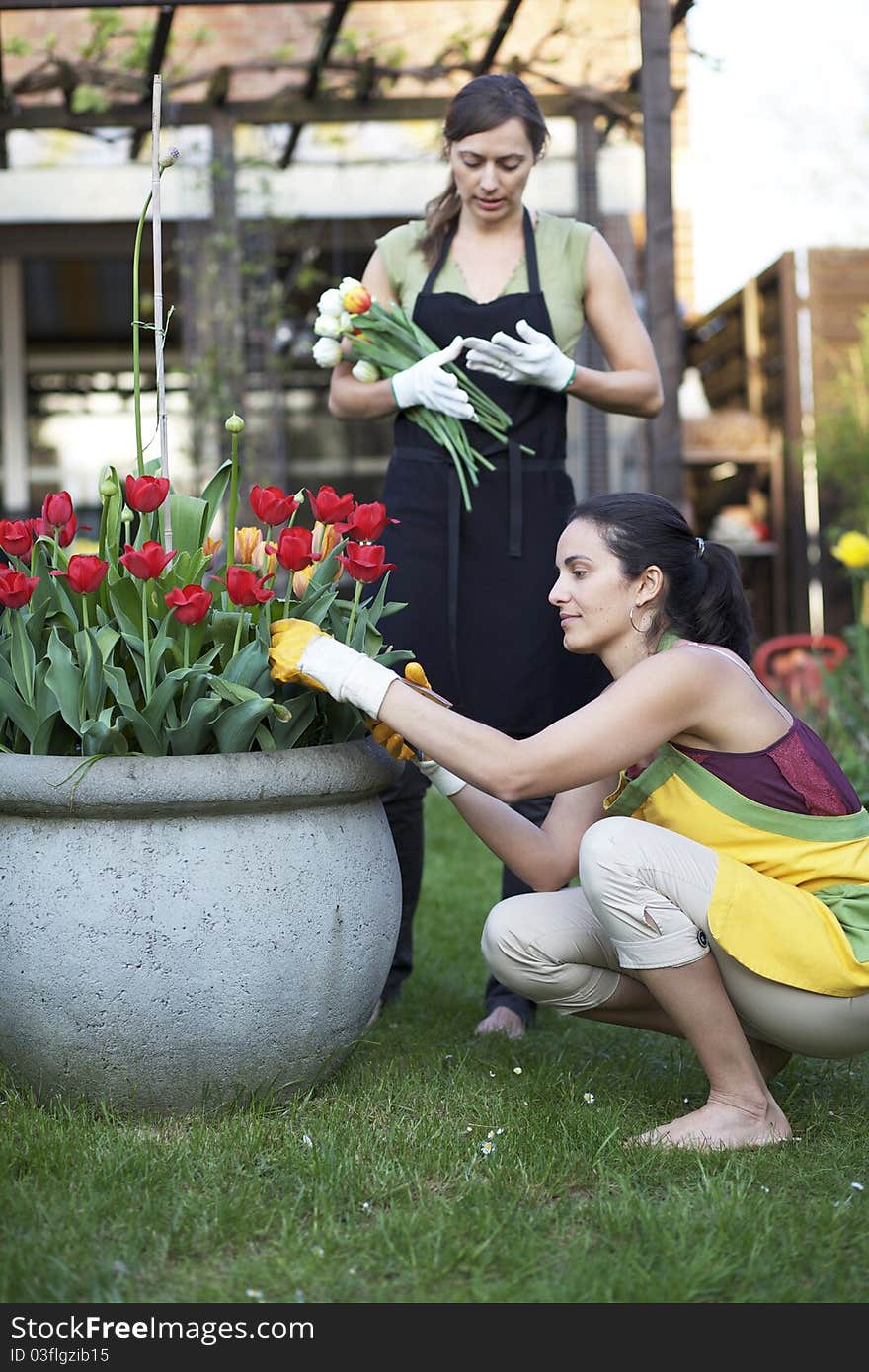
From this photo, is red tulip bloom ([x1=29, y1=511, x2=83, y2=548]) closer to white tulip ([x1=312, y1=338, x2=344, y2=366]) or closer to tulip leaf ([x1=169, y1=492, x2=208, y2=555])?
tulip leaf ([x1=169, y1=492, x2=208, y2=555])

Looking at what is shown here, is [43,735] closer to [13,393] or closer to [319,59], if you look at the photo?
[319,59]

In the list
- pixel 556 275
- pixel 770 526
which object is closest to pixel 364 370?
pixel 556 275

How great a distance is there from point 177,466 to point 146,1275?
6474 millimetres

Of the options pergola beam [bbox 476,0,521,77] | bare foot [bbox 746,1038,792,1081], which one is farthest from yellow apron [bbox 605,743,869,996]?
pergola beam [bbox 476,0,521,77]

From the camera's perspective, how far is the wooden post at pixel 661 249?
362cm

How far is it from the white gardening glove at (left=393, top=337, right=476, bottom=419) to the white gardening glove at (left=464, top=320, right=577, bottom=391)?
0.04 metres

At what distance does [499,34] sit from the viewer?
525 centimetres

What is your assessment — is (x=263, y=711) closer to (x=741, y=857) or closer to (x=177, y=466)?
(x=741, y=857)

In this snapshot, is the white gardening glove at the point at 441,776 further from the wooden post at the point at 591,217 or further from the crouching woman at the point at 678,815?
the wooden post at the point at 591,217

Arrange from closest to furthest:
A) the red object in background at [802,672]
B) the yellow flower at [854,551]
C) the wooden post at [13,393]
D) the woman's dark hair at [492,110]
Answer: the woman's dark hair at [492,110], the yellow flower at [854,551], the red object in background at [802,672], the wooden post at [13,393]

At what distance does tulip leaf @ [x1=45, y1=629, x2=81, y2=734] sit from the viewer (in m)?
1.86

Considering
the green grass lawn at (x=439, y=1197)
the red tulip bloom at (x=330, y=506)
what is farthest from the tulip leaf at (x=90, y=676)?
the green grass lawn at (x=439, y=1197)

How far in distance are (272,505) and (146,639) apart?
24 centimetres

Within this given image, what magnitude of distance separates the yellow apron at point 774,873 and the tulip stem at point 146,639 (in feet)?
2.26
